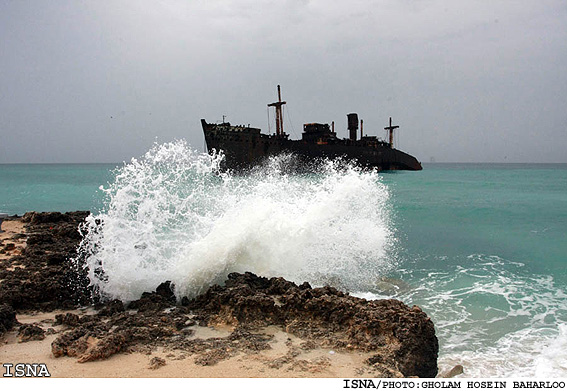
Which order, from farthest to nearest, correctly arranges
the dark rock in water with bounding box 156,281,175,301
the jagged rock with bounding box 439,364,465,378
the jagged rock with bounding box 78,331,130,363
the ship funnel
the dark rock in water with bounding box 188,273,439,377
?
the ship funnel, the dark rock in water with bounding box 156,281,175,301, the jagged rock with bounding box 439,364,465,378, the dark rock in water with bounding box 188,273,439,377, the jagged rock with bounding box 78,331,130,363

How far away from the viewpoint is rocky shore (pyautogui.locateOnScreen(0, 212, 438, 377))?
12.0ft

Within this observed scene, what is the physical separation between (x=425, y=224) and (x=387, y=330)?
1233cm

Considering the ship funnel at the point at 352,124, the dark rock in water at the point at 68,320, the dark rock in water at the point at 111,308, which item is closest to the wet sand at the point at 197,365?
the dark rock in water at the point at 68,320

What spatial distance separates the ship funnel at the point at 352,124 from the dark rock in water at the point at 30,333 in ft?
165

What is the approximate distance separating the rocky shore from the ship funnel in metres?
48.8

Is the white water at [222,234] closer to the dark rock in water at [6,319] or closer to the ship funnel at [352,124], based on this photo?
the dark rock in water at [6,319]

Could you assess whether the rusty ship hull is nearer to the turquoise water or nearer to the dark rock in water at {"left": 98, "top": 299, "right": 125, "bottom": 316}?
the turquoise water

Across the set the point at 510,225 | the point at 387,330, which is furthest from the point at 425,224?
the point at 387,330

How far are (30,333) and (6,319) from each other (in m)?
0.43

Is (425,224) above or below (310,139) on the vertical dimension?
below

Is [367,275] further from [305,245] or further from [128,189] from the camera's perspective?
[128,189]

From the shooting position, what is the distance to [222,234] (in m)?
6.69

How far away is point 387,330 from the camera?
4.15 meters

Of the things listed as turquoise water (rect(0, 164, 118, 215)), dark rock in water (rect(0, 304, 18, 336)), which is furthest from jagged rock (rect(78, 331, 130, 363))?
turquoise water (rect(0, 164, 118, 215))
